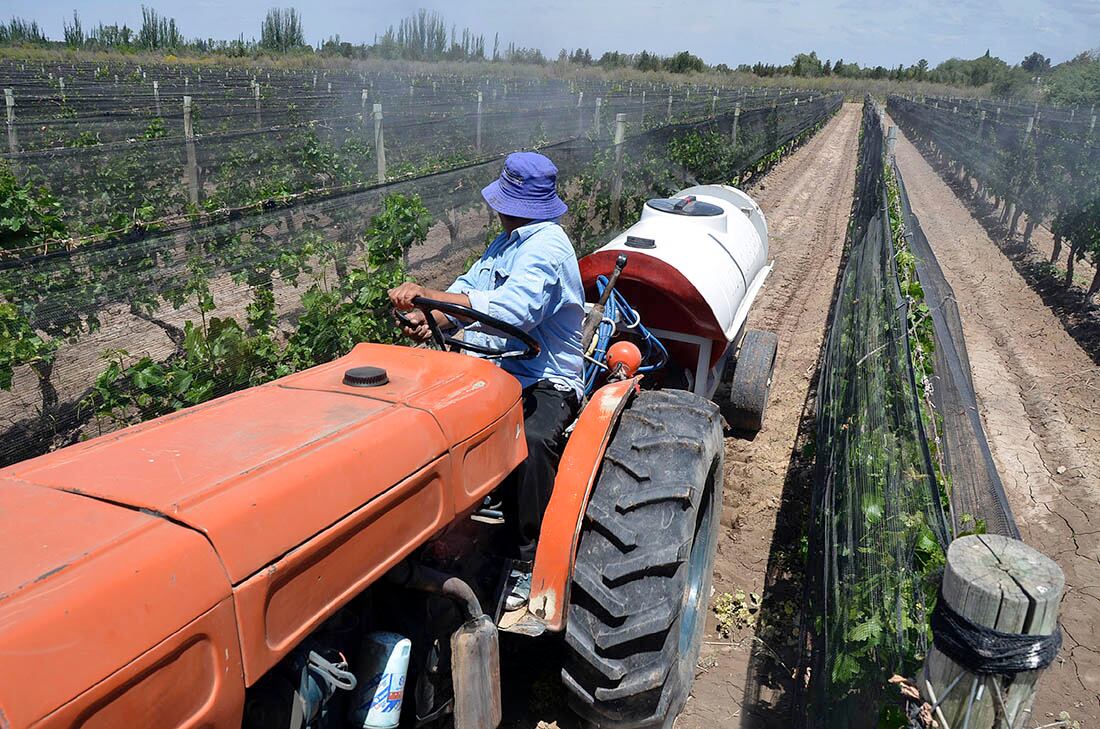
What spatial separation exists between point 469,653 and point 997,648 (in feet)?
4.19

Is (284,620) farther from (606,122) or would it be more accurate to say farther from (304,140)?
(606,122)

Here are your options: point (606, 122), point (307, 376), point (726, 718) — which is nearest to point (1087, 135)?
point (606, 122)

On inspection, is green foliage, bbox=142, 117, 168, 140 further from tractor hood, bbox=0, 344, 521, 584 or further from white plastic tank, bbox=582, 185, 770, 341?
tractor hood, bbox=0, 344, 521, 584

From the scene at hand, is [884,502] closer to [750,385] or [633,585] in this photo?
[633,585]

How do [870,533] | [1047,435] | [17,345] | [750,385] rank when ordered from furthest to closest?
[1047,435], [750,385], [17,345], [870,533]

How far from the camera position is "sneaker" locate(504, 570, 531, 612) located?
271 centimetres

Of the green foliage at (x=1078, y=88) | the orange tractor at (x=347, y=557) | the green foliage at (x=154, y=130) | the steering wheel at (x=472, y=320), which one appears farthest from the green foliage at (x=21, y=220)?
the green foliage at (x=1078, y=88)

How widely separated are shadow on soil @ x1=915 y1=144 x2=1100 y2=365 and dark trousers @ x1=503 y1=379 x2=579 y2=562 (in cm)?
747

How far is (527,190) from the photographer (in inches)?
122

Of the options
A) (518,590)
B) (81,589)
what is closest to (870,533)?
(518,590)

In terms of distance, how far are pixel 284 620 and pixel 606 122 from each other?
62.1 feet

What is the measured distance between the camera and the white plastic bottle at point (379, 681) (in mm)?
2086

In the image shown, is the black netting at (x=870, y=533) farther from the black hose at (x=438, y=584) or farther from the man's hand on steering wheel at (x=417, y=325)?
the man's hand on steering wheel at (x=417, y=325)

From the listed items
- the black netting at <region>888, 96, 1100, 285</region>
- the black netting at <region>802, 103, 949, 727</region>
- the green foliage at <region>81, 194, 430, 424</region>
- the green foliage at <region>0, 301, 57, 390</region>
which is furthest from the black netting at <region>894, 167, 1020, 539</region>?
the black netting at <region>888, 96, 1100, 285</region>
